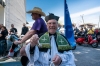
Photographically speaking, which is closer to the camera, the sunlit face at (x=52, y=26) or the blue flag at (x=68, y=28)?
the sunlit face at (x=52, y=26)

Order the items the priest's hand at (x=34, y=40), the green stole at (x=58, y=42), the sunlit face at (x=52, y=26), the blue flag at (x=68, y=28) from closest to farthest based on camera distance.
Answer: the priest's hand at (x=34, y=40)
the green stole at (x=58, y=42)
the sunlit face at (x=52, y=26)
the blue flag at (x=68, y=28)

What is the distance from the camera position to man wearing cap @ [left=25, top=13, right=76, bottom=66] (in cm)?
189

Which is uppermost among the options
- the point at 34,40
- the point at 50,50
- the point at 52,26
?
the point at 52,26

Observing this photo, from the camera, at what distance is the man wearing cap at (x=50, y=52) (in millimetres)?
1891

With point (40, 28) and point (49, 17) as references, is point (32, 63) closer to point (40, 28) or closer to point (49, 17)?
point (49, 17)

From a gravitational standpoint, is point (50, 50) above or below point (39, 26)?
below

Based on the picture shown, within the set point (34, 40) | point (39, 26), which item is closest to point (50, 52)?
point (34, 40)

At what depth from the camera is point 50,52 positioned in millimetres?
1991

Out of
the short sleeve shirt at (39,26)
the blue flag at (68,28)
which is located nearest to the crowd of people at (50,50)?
the short sleeve shirt at (39,26)

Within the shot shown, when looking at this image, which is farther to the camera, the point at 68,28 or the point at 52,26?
the point at 68,28

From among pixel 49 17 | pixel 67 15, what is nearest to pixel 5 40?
pixel 67 15

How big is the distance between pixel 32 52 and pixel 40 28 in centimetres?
80

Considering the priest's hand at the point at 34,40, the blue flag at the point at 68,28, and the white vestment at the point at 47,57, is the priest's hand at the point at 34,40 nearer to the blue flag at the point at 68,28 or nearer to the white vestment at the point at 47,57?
the white vestment at the point at 47,57

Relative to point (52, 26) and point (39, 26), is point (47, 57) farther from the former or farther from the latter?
point (39, 26)
